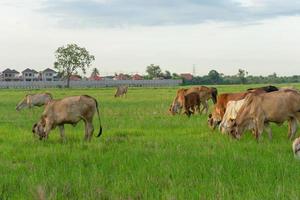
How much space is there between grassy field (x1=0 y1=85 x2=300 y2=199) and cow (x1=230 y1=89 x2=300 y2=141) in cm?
50

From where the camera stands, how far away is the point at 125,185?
835cm

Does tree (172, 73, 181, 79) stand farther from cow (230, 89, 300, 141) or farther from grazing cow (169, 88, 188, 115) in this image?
cow (230, 89, 300, 141)

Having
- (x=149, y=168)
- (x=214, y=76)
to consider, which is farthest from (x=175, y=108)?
(x=214, y=76)

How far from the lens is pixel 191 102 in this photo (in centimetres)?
2666

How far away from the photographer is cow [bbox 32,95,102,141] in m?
15.4

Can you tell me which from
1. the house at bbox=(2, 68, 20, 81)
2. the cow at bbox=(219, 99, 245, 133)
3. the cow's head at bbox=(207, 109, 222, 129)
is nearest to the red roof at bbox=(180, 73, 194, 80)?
the house at bbox=(2, 68, 20, 81)

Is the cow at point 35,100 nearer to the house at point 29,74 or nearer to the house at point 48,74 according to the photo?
the house at point 48,74

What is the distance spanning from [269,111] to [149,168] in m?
6.31

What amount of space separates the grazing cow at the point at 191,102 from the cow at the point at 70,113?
35.4ft

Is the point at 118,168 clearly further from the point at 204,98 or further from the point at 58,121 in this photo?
the point at 204,98

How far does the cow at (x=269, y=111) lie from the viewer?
14.8m

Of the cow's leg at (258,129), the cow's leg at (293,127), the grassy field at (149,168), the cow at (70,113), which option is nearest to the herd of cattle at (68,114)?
the cow at (70,113)

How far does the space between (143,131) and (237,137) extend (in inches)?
146

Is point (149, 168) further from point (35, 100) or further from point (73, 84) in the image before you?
point (73, 84)
